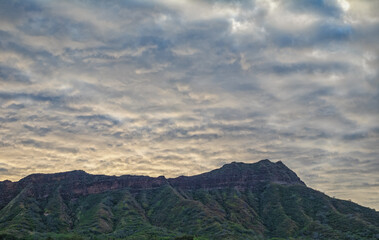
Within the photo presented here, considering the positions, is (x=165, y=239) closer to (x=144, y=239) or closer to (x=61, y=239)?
(x=144, y=239)

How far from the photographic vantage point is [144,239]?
656 feet

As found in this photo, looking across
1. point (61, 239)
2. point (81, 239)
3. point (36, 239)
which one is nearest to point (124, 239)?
point (81, 239)

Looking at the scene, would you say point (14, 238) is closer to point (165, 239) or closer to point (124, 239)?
point (124, 239)

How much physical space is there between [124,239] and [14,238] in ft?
195

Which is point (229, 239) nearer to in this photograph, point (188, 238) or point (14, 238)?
point (188, 238)

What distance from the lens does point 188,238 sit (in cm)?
19138

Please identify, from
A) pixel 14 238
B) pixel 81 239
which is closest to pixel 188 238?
pixel 81 239

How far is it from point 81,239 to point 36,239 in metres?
24.7

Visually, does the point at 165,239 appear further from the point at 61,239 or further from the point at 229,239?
the point at 61,239

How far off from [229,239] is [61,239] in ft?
313

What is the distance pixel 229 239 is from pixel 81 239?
8284 cm

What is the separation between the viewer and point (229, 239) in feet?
649

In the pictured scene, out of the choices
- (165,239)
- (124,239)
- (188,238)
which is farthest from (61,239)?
(188,238)

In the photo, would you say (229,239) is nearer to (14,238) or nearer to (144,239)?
(144,239)
